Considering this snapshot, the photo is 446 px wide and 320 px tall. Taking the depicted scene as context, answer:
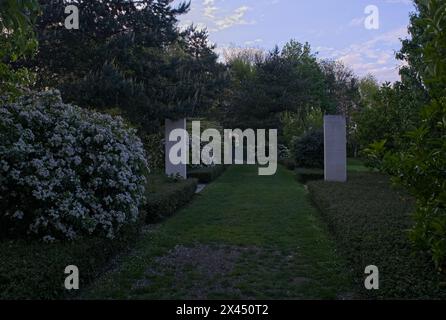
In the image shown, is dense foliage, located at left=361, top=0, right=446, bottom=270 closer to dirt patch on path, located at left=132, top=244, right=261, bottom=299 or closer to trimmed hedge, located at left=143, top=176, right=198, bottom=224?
dirt patch on path, located at left=132, top=244, right=261, bottom=299

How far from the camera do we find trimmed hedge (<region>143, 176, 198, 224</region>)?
8.30 m

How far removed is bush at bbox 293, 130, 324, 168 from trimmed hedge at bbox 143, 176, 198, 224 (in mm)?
7074

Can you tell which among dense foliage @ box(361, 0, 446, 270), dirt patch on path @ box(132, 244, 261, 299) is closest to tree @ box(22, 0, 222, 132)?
dirt patch on path @ box(132, 244, 261, 299)

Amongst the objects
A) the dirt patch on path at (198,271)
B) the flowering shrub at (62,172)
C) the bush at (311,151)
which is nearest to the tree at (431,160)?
the dirt patch on path at (198,271)

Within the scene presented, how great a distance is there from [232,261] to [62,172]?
2327 mm

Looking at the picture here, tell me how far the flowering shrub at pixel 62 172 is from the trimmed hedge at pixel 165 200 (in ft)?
5.51

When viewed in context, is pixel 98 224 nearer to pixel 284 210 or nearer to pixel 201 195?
pixel 284 210

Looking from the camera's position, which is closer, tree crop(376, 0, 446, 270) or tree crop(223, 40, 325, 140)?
tree crop(376, 0, 446, 270)

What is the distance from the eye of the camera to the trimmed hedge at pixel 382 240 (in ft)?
12.0

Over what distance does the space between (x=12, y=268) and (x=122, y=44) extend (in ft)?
29.8

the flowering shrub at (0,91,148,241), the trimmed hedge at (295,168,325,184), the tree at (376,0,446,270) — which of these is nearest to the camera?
the tree at (376,0,446,270)

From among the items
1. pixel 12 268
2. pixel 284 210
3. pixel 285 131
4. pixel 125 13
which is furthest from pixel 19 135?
pixel 285 131

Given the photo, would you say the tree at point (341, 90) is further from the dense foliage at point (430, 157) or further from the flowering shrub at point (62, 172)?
the dense foliage at point (430, 157)
